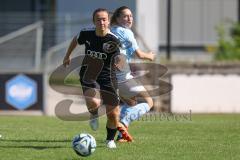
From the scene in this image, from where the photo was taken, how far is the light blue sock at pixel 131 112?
11.2m

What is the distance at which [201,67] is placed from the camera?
72.6 feet

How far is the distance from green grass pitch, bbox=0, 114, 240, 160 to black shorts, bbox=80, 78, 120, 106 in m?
0.62

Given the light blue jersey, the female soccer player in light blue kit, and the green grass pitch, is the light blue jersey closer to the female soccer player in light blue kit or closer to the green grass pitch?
the female soccer player in light blue kit

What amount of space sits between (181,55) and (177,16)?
280 cm

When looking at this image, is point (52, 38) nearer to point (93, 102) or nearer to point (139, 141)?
point (139, 141)

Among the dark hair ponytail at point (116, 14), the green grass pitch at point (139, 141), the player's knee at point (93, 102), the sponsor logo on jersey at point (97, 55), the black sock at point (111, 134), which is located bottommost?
the green grass pitch at point (139, 141)

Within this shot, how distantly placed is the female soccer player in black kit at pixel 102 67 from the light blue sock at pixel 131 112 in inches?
18.5

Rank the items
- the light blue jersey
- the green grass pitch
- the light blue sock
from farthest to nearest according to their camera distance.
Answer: the light blue sock < the light blue jersey < the green grass pitch

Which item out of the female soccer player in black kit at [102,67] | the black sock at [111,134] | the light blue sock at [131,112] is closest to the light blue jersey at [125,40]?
the female soccer player in black kit at [102,67]

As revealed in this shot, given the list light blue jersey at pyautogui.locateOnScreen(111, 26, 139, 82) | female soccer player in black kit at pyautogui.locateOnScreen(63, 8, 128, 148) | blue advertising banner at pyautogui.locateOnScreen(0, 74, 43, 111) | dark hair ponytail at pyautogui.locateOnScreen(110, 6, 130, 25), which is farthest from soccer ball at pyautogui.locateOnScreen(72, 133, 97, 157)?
blue advertising banner at pyautogui.locateOnScreen(0, 74, 43, 111)

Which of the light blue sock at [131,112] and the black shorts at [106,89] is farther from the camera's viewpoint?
the light blue sock at [131,112]

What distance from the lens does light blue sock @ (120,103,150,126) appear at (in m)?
11.2

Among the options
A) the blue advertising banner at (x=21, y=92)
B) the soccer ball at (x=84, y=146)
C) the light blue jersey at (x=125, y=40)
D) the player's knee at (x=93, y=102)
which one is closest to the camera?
the soccer ball at (x=84, y=146)

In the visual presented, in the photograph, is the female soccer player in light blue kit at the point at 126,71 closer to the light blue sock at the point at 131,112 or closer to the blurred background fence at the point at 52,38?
the light blue sock at the point at 131,112
